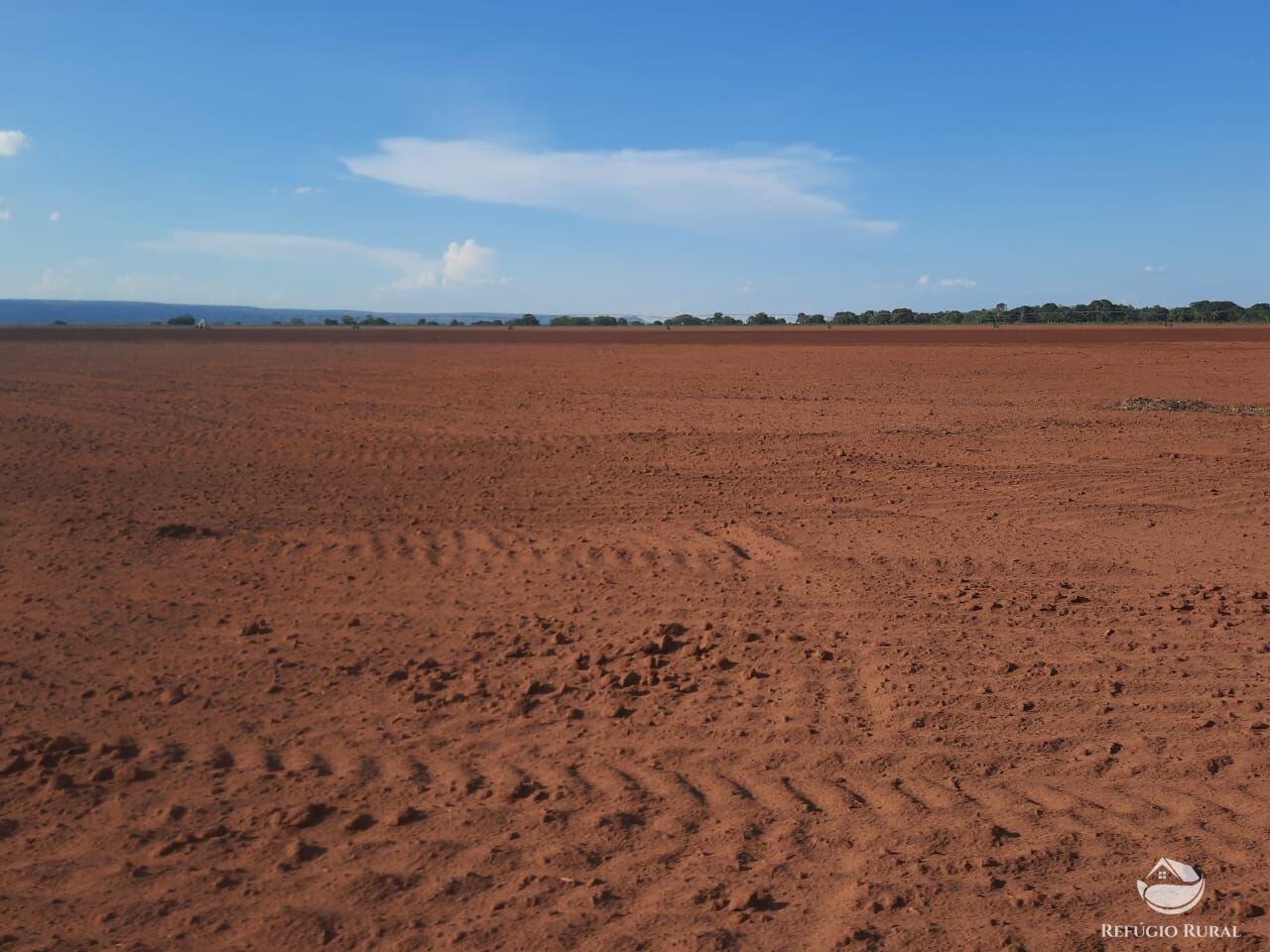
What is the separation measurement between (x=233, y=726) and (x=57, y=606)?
2531mm

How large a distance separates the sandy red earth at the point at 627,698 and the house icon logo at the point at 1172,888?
0.19 feet

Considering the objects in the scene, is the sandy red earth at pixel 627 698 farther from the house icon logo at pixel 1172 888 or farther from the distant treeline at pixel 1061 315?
the distant treeline at pixel 1061 315

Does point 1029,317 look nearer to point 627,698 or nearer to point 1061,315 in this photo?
point 1061,315

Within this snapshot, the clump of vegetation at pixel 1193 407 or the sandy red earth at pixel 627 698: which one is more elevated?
the clump of vegetation at pixel 1193 407

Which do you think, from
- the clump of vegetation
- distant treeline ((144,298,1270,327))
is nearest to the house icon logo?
the clump of vegetation

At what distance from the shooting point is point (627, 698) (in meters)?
5.39

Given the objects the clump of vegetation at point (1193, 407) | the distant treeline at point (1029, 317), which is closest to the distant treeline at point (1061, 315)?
the distant treeline at point (1029, 317)

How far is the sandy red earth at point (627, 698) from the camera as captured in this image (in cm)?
360

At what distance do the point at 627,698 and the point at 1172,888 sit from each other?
2627 millimetres

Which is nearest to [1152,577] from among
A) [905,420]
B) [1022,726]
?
[1022,726]

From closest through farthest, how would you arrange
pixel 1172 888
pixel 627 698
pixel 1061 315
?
pixel 1172 888 < pixel 627 698 < pixel 1061 315

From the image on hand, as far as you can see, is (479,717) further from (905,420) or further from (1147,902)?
(905,420)

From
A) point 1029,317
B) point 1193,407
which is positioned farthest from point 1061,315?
point 1193,407

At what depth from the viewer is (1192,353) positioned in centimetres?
3200
